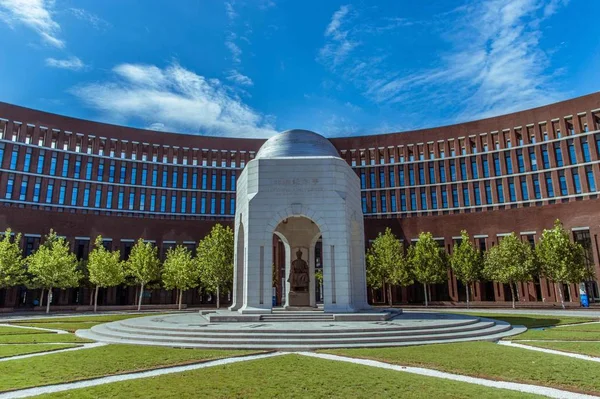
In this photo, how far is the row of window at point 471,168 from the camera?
188ft

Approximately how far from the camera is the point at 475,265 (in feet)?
164

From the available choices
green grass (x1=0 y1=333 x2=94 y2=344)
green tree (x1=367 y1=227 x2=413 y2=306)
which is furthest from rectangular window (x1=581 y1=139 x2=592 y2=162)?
green grass (x1=0 y1=333 x2=94 y2=344)

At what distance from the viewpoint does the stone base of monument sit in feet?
80.4

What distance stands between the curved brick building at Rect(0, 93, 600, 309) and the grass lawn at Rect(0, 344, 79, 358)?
41.3 meters

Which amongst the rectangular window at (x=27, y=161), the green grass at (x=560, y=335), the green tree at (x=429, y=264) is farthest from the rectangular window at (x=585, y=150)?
the rectangular window at (x=27, y=161)

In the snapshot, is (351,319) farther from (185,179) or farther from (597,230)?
(185,179)

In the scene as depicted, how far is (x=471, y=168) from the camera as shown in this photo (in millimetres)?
64062

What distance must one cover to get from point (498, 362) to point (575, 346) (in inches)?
191

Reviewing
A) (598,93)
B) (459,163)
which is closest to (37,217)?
(459,163)

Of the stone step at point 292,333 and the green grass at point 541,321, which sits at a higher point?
the stone step at point 292,333

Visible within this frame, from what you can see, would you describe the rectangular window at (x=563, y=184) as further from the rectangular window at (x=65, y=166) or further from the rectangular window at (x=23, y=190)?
the rectangular window at (x=23, y=190)

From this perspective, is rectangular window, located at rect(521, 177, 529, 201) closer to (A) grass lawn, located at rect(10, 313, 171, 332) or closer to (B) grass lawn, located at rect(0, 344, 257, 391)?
(A) grass lawn, located at rect(10, 313, 171, 332)

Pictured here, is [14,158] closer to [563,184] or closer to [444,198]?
[444,198]

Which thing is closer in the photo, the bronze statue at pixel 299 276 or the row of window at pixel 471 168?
the bronze statue at pixel 299 276
